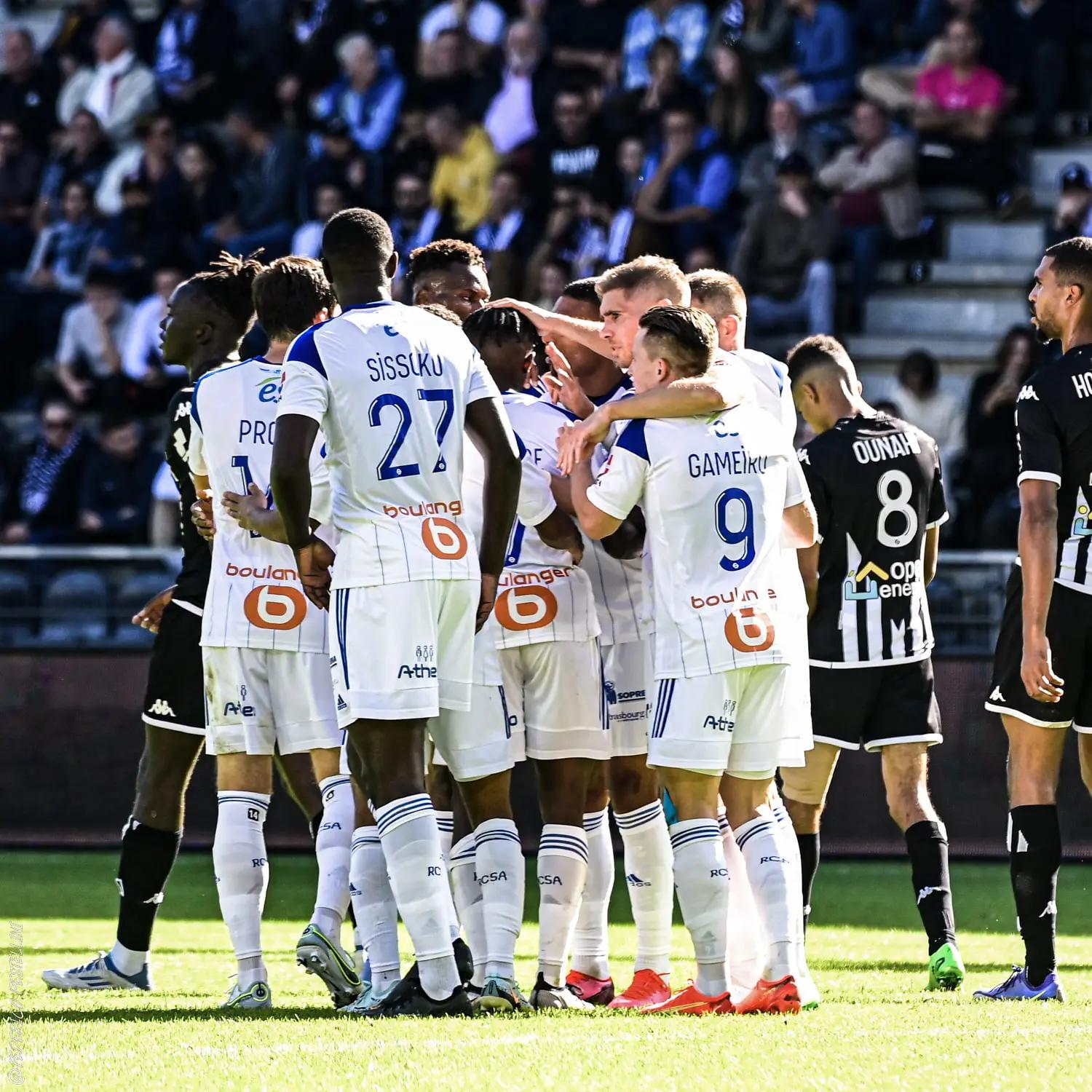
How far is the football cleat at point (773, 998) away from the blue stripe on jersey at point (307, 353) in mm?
2142

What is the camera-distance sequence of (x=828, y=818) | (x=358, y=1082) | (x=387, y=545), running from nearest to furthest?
(x=358, y=1082), (x=387, y=545), (x=828, y=818)

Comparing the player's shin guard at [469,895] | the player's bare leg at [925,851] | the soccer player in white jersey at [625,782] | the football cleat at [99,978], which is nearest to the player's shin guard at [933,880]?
the player's bare leg at [925,851]

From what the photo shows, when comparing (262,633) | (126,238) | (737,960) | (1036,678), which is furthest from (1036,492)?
(126,238)

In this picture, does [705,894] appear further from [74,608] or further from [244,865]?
[74,608]

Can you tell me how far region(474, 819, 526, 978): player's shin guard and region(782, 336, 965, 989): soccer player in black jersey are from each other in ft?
5.32

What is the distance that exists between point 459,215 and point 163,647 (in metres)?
9.16

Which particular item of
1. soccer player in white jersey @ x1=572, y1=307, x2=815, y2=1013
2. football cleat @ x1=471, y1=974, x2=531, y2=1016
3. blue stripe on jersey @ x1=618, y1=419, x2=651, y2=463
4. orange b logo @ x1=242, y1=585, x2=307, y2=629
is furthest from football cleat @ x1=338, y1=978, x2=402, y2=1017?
blue stripe on jersey @ x1=618, y1=419, x2=651, y2=463

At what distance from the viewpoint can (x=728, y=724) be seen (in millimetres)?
5797

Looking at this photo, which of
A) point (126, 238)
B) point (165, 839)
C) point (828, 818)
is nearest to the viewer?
point (165, 839)

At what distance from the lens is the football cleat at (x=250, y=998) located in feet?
19.8

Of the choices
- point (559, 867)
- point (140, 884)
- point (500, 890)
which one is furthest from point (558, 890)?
point (140, 884)

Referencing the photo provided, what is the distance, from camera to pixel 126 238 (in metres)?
16.5

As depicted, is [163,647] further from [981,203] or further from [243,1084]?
[981,203]

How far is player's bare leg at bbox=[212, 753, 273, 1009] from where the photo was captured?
611 cm
